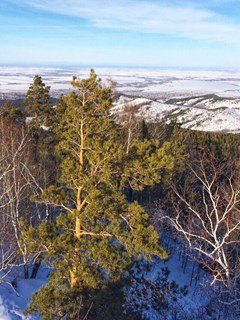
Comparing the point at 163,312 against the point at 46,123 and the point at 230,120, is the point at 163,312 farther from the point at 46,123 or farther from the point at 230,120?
the point at 230,120

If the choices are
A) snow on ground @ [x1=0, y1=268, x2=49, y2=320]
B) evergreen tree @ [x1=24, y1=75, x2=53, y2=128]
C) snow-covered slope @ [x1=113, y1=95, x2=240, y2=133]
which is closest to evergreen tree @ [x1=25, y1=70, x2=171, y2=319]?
snow on ground @ [x1=0, y1=268, x2=49, y2=320]

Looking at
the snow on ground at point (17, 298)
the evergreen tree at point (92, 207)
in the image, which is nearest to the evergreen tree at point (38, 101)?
the snow on ground at point (17, 298)

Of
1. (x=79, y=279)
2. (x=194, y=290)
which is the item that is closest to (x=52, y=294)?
(x=79, y=279)

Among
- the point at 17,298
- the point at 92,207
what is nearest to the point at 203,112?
the point at 17,298

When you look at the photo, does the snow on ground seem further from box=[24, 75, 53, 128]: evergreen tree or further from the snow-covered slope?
the snow-covered slope

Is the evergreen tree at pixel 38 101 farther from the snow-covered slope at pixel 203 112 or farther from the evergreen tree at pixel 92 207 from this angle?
the snow-covered slope at pixel 203 112

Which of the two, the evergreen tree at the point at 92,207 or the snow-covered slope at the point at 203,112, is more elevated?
the evergreen tree at the point at 92,207

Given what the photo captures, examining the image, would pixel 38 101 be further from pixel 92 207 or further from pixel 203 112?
pixel 203 112
